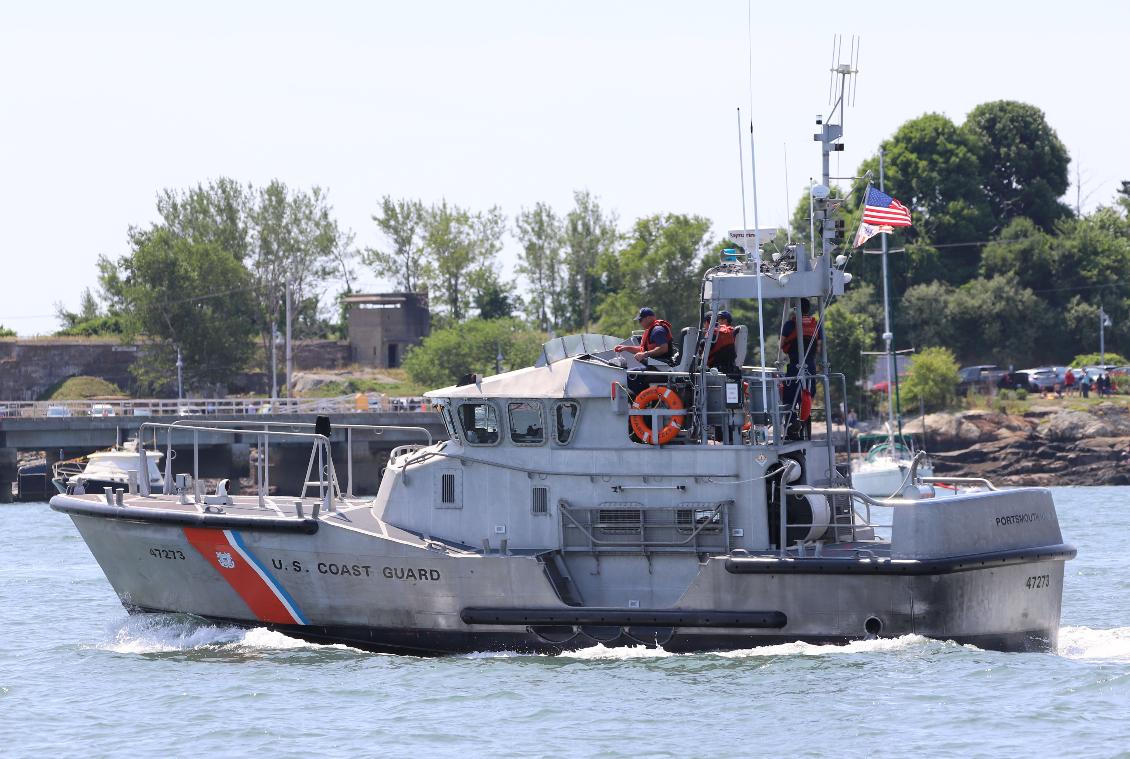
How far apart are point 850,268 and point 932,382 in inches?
365

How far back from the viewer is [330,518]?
676 inches

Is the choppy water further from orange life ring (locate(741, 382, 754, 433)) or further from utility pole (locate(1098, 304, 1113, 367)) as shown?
utility pole (locate(1098, 304, 1113, 367))

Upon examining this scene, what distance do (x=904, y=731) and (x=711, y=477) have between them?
3.69 m

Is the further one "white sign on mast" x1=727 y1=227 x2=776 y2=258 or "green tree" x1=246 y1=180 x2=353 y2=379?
"green tree" x1=246 y1=180 x2=353 y2=379

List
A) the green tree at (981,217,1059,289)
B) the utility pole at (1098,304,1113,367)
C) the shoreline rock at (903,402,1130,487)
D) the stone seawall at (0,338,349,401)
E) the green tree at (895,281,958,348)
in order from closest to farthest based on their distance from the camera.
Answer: the shoreline rock at (903,402,1130,487) < the utility pole at (1098,304,1113,367) < the green tree at (895,281,958,348) < the green tree at (981,217,1059,289) < the stone seawall at (0,338,349,401)

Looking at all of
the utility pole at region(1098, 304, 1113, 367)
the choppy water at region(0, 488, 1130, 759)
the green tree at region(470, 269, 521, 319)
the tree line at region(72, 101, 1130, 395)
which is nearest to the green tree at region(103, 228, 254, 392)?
the tree line at region(72, 101, 1130, 395)

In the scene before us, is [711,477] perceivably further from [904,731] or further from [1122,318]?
[1122,318]

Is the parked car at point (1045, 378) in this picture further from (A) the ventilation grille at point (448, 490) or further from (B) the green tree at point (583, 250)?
(A) the ventilation grille at point (448, 490)

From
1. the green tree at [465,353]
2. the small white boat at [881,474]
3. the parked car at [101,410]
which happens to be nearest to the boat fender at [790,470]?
the small white boat at [881,474]

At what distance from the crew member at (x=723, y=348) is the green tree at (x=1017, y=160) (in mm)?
58211

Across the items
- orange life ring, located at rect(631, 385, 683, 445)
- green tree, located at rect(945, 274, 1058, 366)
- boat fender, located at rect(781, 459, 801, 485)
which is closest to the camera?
boat fender, located at rect(781, 459, 801, 485)

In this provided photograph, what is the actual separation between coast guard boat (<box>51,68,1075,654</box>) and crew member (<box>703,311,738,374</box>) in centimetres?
10

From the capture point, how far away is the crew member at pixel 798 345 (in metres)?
17.1

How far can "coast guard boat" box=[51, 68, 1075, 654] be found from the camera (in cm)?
1609
